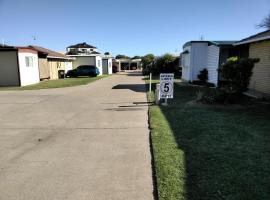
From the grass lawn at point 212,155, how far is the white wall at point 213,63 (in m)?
8.89

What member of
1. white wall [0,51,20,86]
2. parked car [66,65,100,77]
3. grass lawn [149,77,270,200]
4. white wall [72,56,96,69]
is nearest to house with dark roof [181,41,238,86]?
grass lawn [149,77,270,200]

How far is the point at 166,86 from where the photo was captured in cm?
1112

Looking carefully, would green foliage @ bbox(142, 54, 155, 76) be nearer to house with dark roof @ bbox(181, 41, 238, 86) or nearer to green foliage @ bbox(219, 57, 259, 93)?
house with dark roof @ bbox(181, 41, 238, 86)

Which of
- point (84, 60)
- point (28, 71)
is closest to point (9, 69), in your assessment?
point (28, 71)

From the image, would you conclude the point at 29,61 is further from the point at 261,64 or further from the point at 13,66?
the point at 261,64

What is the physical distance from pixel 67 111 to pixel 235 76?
658cm

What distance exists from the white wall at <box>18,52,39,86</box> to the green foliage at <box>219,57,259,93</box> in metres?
16.8

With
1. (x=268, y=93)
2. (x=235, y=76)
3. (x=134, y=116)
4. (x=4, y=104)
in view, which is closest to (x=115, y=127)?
→ (x=134, y=116)

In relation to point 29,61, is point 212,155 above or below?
below

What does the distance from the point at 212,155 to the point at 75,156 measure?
2.62 metres

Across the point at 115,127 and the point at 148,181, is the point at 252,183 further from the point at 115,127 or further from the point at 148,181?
the point at 115,127

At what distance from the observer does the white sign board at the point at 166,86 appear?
11.0m

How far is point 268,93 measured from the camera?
12.8 metres

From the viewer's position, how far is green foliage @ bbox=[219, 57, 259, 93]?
1022cm
